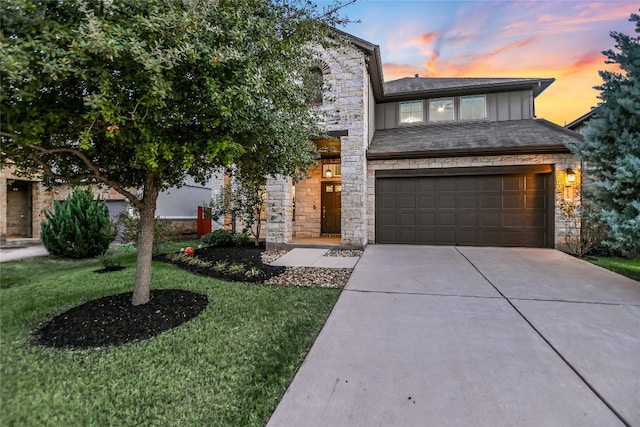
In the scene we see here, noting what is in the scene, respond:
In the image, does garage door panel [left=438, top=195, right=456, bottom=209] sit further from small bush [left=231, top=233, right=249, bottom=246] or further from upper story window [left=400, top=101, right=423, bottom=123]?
small bush [left=231, top=233, right=249, bottom=246]

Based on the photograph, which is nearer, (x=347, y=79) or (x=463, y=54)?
(x=347, y=79)

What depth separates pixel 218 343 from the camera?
9.24 ft

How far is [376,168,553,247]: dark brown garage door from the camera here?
8531 millimetres

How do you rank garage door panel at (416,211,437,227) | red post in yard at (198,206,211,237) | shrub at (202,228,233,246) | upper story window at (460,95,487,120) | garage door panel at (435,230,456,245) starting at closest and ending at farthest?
garage door panel at (435,230,456,245) → garage door panel at (416,211,437,227) → shrub at (202,228,233,246) → upper story window at (460,95,487,120) → red post in yard at (198,206,211,237)

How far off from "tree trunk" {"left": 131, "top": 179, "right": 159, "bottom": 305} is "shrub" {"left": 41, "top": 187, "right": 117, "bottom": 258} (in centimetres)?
402

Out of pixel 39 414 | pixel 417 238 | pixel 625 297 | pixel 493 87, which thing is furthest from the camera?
pixel 493 87

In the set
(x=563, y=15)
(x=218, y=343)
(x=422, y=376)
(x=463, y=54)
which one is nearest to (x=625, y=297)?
(x=422, y=376)

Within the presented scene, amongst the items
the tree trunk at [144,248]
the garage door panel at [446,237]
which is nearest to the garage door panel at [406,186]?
the garage door panel at [446,237]

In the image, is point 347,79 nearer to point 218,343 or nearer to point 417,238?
point 417,238

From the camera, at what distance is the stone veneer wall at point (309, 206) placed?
438 inches

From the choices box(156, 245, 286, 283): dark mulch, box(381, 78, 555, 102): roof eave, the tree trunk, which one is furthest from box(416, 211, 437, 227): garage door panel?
the tree trunk

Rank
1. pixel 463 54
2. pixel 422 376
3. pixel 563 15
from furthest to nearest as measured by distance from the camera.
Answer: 1. pixel 463 54
2. pixel 563 15
3. pixel 422 376

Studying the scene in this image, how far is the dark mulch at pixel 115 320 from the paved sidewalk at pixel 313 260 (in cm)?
287

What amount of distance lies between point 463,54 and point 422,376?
11148mm
